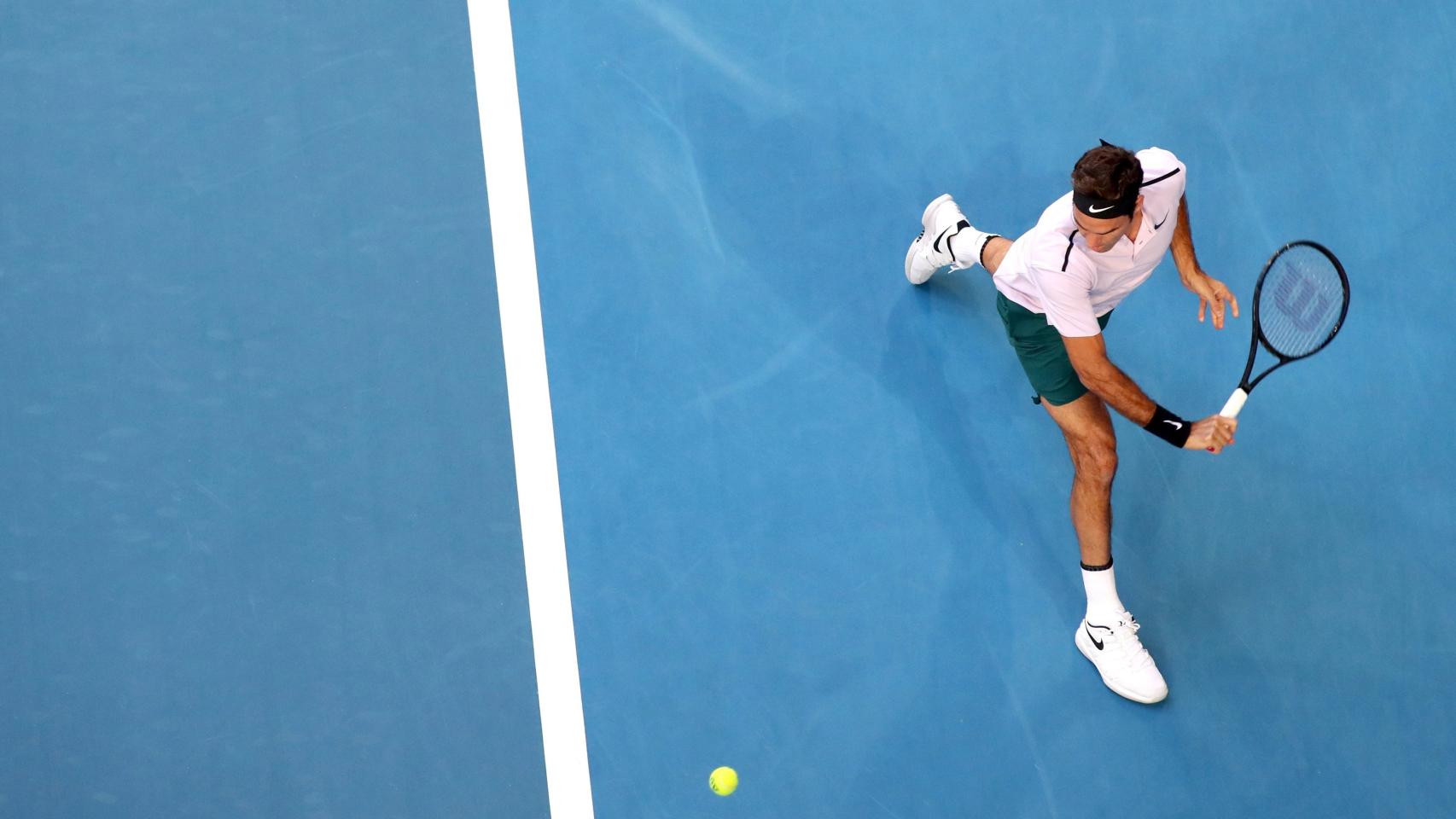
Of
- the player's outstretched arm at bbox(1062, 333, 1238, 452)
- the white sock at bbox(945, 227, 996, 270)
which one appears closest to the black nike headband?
the player's outstretched arm at bbox(1062, 333, 1238, 452)

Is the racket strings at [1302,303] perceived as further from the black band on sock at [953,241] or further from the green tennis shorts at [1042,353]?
the black band on sock at [953,241]

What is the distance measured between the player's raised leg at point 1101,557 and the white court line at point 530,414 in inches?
62.2

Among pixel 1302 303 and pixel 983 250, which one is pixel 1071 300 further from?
pixel 1302 303

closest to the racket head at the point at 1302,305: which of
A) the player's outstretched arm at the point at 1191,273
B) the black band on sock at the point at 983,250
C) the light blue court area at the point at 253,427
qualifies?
the player's outstretched arm at the point at 1191,273

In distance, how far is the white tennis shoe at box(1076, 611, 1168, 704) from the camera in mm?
3703

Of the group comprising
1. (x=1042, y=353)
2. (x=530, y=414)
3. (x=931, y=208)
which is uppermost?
(x=931, y=208)

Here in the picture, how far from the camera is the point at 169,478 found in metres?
3.78

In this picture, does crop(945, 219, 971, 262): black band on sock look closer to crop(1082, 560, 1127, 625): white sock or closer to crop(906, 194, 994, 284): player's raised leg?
crop(906, 194, 994, 284): player's raised leg

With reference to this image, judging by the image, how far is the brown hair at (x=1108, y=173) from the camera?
294 cm

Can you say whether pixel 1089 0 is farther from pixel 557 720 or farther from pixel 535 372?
pixel 557 720

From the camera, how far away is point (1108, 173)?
116 inches

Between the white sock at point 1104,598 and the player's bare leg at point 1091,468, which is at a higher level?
the player's bare leg at point 1091,468

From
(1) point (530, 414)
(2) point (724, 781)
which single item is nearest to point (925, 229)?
(1) point (530, 414)

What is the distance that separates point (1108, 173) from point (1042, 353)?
2.43ft
